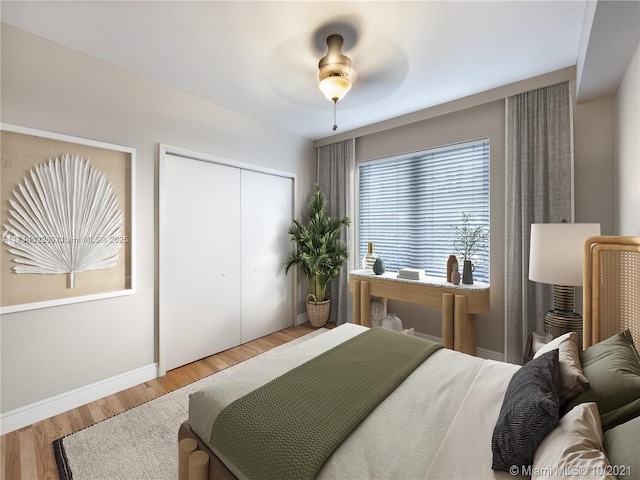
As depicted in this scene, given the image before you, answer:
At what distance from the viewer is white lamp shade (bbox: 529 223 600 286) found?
188 centimetres

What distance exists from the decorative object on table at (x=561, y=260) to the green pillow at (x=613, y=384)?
82 cm

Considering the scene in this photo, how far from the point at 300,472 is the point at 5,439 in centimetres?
227

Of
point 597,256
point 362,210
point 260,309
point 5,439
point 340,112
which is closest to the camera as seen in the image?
point 597,256

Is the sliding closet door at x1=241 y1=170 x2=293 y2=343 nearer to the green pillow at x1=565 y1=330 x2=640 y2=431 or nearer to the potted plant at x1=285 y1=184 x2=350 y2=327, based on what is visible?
the potted plant at x1=285 y1=184 x2=350 y2=327

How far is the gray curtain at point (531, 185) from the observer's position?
2.51 meters

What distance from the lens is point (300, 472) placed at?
0.95 m

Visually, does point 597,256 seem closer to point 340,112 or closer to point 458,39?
point 458,39

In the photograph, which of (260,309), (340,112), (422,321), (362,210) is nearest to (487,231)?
(422,321)

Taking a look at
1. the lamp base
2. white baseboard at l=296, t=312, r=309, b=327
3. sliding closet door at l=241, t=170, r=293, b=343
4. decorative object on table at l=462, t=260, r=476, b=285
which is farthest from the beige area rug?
decorative object on table at l=462, t=260, r=476, b=285

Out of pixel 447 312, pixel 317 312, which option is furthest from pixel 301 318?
pixel 447 312

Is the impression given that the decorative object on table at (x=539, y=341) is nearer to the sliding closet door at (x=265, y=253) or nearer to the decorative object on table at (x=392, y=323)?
the decorative object on table at (x=392, y=323)

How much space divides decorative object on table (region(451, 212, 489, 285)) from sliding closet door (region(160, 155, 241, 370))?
2.58 meters

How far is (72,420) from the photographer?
2.10 meters

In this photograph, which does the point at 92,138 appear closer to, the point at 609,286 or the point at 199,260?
the point at 199,260
